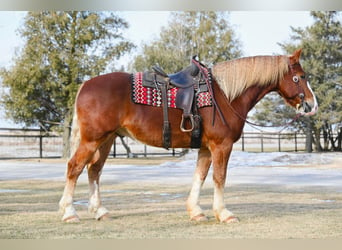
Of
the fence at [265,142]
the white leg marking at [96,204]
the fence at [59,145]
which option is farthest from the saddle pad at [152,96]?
the fence at [265,142]

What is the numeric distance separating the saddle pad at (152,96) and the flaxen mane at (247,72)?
230 mm

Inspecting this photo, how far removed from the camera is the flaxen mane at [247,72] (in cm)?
447

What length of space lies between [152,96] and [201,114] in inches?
17.8

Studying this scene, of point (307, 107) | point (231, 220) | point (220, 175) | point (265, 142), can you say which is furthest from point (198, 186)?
point (265, 142)

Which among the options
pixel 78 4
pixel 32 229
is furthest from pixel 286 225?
pixel 78 4

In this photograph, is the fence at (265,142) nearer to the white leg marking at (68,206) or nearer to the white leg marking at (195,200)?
the white leg marking at (195,200)

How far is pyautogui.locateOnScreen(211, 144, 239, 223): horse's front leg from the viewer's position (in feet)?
14.1

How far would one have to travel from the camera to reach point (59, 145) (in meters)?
12.6

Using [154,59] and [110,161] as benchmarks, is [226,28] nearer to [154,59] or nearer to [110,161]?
[154,59]

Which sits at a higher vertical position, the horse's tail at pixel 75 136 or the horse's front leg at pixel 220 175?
the horse's tail at pixel 75 136

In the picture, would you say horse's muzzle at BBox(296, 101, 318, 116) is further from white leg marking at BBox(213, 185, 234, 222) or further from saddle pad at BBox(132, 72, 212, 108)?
white leg marking at BBox(213, 185, 234, 222)

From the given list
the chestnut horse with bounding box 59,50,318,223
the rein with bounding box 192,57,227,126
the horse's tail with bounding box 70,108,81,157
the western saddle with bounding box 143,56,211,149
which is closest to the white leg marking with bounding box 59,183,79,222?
the chestnut horse with bounding box 59,50,318,223

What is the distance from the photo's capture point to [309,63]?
484 inches

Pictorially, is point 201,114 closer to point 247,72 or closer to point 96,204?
point 247,72
